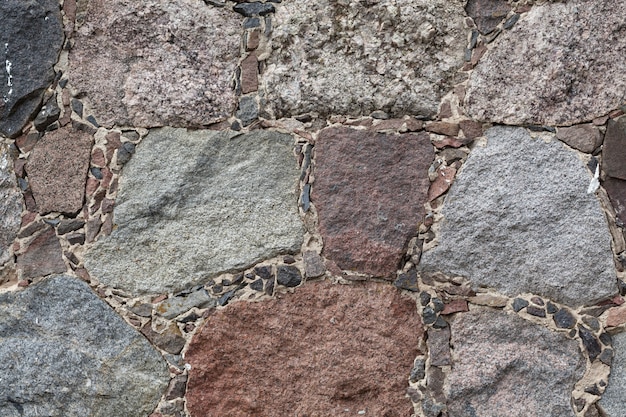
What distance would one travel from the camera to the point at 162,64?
1734 mm

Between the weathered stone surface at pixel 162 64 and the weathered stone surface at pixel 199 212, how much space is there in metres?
0.07

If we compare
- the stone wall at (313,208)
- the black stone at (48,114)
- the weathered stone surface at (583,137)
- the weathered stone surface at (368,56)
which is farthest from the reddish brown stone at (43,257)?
the weathered stone surface at (583,137)

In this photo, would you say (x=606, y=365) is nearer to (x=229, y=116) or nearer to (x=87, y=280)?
(x=229, y=116)

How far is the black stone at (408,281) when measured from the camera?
5.39 ft

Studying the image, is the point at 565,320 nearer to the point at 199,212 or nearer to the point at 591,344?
the point at 591,344

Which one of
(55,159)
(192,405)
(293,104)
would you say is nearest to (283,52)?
(293,104)

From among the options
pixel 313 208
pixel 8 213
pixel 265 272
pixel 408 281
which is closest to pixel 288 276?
pixel 265 272

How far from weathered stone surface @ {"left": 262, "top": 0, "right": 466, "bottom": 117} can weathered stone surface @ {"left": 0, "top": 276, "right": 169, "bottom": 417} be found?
62 centimetres

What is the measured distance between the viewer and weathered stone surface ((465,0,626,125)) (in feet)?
5.19

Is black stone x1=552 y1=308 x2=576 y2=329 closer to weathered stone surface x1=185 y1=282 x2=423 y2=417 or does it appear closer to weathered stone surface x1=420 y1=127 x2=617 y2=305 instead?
weathered stone surface x1=420 y1=127 x2=617 y2=305

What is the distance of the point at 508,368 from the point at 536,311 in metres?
0.13

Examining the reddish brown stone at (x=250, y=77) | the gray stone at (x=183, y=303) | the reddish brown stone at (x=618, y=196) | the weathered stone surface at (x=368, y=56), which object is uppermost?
the weathered stone surface at (x=368, y=56)

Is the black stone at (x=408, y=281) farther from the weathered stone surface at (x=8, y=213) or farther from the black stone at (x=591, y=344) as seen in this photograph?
the weathered stone surface at (x=8, y=213)

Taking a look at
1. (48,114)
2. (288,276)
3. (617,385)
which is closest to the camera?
(617,385)
